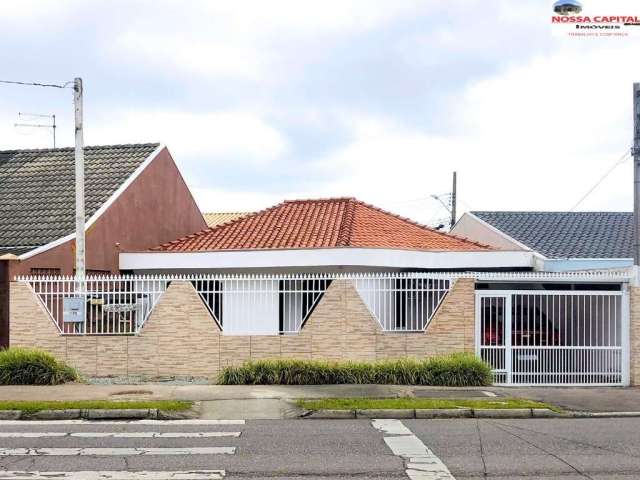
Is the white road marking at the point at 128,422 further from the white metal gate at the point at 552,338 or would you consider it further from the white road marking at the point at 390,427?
the white metal gate at the point at 552,338

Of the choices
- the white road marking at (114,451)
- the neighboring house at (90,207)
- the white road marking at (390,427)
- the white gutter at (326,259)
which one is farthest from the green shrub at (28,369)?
the white road marking at (390,427)

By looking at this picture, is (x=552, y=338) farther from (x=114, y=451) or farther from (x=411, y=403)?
(x=114, y=451)

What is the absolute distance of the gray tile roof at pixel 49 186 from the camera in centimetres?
1888

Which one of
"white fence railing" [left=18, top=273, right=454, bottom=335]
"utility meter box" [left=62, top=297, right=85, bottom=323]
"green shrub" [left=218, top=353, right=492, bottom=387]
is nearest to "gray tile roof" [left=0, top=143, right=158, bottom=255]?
"white fence railing" [left=18, top=273, right=454, bottom=335]

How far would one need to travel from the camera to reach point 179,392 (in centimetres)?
1349

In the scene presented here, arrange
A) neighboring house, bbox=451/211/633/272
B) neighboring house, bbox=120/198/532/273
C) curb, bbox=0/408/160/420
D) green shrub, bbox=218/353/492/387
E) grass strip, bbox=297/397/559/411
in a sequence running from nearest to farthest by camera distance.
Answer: curb, bbox=0/408/160/420
grass strip, bbox=297/397/559/411
green shrub, bbox=218/353/492/387
neighboring house, bbox=120/198/532/273
neighboring house, bbox=451/211/633/272

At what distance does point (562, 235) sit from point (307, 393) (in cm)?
1421

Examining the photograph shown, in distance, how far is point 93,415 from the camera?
1148 centimetres

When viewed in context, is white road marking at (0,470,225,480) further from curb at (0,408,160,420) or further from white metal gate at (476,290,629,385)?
white metal gate at (476,290,629,385)

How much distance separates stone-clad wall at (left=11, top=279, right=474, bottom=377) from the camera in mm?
15328

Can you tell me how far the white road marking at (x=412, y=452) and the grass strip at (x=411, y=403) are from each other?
31.5 inches

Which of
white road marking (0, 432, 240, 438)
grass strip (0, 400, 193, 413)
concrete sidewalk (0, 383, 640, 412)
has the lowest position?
concrete sidewalk (0, 383, 640, 412)

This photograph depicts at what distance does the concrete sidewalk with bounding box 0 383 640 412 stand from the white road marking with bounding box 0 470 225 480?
5.04 metres

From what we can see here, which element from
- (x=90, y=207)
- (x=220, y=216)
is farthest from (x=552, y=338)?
(x=220, y=216)
